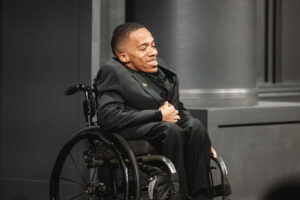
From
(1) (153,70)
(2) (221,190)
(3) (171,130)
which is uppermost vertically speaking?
(1) (153,70)

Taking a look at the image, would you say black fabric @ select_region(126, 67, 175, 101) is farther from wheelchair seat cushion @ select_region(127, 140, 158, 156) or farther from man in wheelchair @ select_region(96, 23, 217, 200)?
wheelchair seat cushion @ select_region(127, 140, 158, 156)

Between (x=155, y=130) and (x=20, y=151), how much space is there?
184 centimetres

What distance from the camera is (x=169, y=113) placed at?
411 cm

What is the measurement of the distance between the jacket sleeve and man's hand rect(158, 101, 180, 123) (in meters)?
0.03

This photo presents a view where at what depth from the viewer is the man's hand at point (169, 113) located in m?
4.10

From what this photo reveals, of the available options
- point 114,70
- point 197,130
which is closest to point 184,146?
point 197,130

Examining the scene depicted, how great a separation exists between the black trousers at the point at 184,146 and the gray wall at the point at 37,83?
1324 millimetres

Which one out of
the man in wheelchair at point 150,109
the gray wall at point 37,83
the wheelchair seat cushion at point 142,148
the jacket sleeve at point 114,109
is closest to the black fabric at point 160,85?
the man in wheelchair at point 150,109

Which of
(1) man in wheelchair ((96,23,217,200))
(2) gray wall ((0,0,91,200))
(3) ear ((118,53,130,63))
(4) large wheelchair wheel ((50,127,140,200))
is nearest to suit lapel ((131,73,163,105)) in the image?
(1) man in wheelchair ((96,23,217,200))

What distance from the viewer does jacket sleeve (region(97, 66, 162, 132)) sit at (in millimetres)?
4051

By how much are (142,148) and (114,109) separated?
273 millimetres

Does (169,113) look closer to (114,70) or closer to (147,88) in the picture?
(147,88)

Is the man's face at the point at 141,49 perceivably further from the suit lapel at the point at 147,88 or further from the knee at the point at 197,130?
the knee at the point at 197,130

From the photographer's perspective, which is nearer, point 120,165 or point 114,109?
point 120,165
